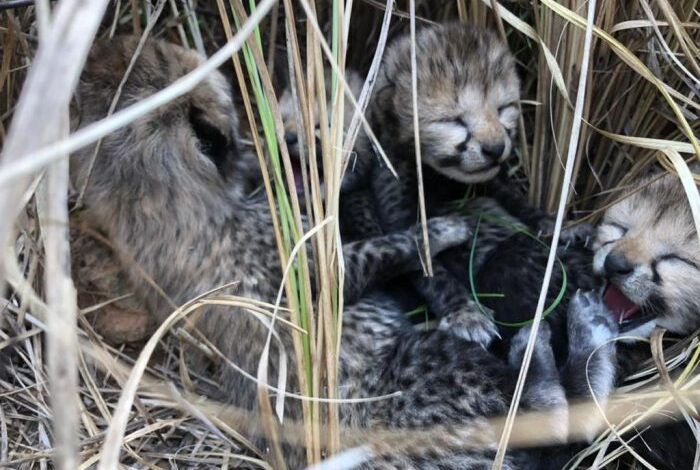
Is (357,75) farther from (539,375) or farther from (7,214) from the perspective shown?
(7,214)

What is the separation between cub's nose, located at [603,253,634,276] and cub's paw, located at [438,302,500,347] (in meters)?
0.38

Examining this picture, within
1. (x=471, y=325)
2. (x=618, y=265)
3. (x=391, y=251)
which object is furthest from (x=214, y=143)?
(x=618, y=265)

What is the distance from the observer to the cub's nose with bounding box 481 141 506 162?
236 cm

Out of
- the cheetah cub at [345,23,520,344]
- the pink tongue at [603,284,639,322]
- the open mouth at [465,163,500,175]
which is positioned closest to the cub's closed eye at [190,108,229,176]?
the cheetah cub at [345,23,520,344]

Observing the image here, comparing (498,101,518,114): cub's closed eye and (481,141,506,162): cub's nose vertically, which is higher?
(498,101,518,114): cub's closed eye

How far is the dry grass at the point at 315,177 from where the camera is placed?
171cm

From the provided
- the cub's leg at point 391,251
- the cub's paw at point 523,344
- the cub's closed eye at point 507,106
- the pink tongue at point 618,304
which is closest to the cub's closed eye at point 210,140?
the cub's leg at point 391,251

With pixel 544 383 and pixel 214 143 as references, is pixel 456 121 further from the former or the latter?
pixel 544 383

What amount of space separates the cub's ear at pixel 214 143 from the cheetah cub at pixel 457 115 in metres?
0.60

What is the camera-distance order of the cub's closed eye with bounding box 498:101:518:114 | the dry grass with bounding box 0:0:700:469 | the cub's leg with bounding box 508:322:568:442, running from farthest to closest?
the cub's closed eye with bounding box 498:101:518:114 → the cub's leg with bounding box 508:322:568:442 → the dry grass with bounding box 0:0:700:469

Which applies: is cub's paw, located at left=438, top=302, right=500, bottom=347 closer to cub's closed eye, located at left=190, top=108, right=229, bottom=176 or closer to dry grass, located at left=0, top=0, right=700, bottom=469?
dry grass, located at left=0, top=0, right=700, bottom=469

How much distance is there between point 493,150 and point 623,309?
2.03 ft

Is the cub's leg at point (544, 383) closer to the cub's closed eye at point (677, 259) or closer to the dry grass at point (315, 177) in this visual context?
the dry grass at point (315, 177)

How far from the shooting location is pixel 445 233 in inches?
99.9
